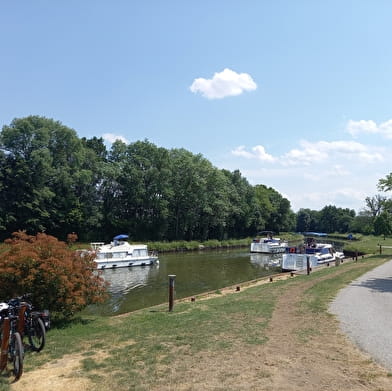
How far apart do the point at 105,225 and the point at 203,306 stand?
51.0 meters

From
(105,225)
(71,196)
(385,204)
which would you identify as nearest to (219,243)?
(105,225)

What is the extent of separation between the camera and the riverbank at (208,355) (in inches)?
243

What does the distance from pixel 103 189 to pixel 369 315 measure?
56636mm

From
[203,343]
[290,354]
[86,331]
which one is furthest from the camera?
[86,331]

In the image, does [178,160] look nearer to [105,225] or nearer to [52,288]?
[105,225]

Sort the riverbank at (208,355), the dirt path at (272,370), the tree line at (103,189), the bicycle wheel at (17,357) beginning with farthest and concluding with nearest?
the tree line at (103,189), the bicycle wheel at (17,357), the riverbank at (208,355), the dirt path at (272,370)

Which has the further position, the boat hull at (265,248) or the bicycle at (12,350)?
the boat hull at (265,248)

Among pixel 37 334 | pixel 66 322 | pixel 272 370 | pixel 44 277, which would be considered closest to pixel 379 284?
pixel 272 370

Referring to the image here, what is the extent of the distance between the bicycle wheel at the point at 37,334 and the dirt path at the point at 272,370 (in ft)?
3.15

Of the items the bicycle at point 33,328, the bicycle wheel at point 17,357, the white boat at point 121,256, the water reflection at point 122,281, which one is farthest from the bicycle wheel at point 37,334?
the white boat at point 121,256

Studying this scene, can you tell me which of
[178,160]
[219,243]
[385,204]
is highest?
[178,160]

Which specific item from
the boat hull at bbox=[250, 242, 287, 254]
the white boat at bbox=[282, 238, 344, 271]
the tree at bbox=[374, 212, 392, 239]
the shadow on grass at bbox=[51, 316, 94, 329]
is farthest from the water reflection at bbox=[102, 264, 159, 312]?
the tree at bbox=[374, 212, 392, 239]

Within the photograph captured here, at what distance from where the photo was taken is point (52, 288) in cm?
1150

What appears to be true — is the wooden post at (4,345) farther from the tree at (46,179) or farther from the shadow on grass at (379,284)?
the tree at (46,179)
